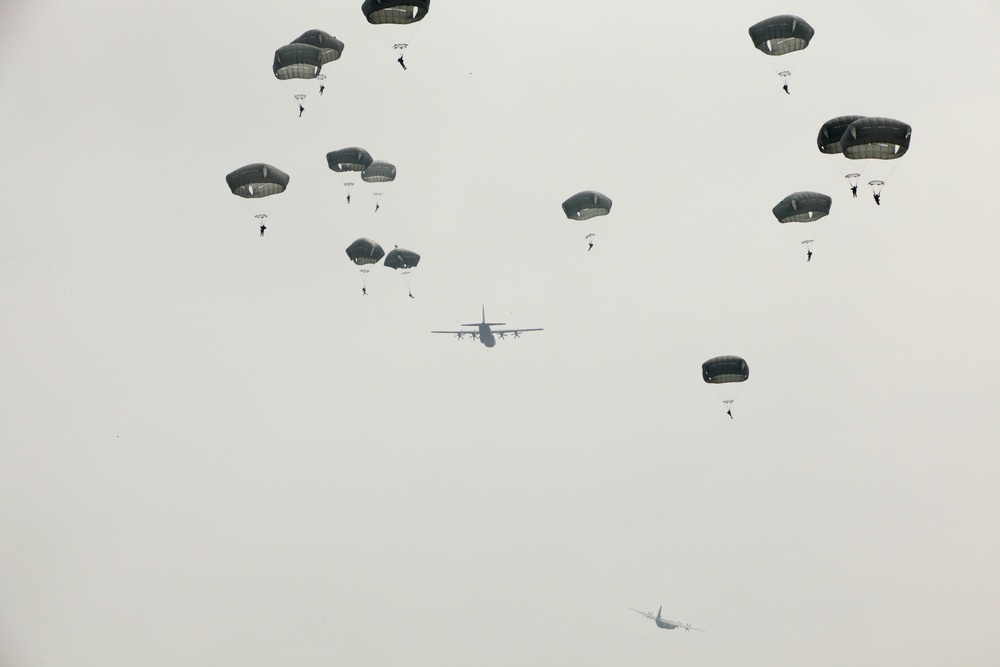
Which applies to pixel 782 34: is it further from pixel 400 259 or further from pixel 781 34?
pixel 400 259

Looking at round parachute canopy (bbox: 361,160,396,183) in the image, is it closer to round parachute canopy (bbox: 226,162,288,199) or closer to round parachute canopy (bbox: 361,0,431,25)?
round parachute canopy (bbox: 226,162,288,199)

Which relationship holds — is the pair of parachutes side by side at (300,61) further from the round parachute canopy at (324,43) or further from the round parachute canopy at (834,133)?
the round parachute canopy at (834,133)

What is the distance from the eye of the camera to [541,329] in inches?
4683

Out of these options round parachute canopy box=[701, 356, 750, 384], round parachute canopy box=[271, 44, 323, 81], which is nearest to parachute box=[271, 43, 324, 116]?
round parachute canopy box=[271, 44, 323, 81]

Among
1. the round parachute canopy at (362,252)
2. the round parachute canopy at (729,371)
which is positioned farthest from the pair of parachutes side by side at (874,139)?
the round parachute canopy at (362,252)

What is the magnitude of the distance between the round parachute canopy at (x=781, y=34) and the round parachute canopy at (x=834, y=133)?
7125 mm

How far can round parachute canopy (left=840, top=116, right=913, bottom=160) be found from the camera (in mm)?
57000

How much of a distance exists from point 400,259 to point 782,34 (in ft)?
102

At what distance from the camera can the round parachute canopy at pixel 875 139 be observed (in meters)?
57.0

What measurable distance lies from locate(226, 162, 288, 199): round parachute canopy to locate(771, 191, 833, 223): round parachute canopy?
31.8 m

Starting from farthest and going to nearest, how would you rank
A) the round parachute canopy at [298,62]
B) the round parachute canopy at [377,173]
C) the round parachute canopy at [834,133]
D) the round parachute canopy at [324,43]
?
1. the round parachute canopy at [377,173]
2. the round parachute canopy at [324,43]
3. the round parachute canopy at [298,62]
4. the round parachute canopy at [834,133]

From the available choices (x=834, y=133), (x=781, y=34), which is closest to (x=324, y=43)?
(x=781, y=34)

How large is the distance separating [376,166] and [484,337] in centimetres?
3949

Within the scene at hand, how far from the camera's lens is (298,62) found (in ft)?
205
